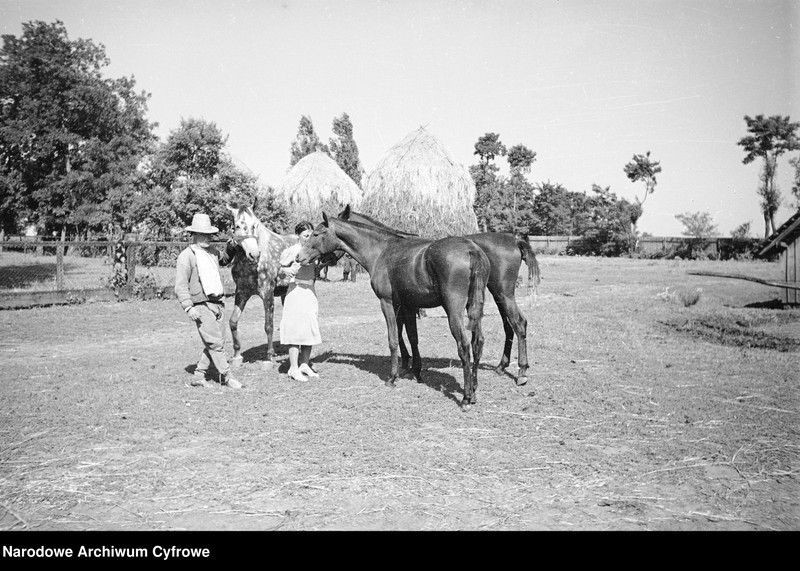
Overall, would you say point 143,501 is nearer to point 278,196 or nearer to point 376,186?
point 376,186

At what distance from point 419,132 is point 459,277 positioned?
18555 millimetres

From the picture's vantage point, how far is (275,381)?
24.1 feet

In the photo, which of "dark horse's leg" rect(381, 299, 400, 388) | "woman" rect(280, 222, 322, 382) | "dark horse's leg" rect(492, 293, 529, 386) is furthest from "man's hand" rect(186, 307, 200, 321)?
"dark horse's leg" rect(492, 293, 529, 386)

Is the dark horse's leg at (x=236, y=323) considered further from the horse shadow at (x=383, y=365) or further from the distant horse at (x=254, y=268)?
the horse shadow at (x=383, y=365)

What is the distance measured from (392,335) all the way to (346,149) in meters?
38.9

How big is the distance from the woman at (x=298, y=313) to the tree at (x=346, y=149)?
37005 millimetres

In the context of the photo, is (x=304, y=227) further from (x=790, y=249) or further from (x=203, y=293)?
(x=790, y=249)

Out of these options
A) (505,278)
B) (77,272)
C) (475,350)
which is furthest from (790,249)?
(77,272)

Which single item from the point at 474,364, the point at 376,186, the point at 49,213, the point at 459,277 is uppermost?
the point at 376,186

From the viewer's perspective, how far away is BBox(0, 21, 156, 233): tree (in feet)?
38.2

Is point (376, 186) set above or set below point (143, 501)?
above

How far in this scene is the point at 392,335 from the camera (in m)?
7.12

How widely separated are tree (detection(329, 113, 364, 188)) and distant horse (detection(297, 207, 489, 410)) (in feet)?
120
